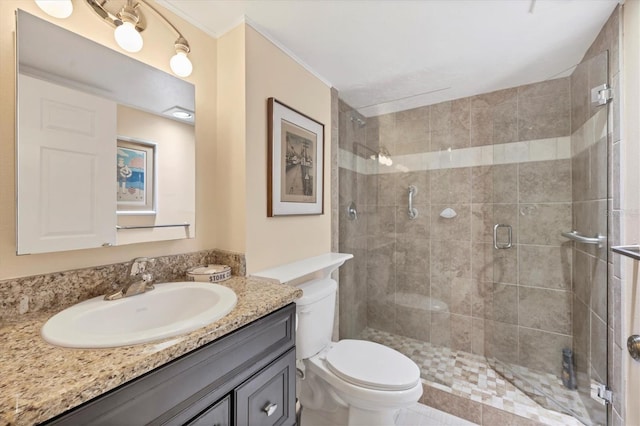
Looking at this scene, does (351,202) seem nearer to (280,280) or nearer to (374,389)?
(280,280)

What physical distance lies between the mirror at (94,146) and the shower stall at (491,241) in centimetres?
127

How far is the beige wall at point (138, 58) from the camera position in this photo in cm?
85

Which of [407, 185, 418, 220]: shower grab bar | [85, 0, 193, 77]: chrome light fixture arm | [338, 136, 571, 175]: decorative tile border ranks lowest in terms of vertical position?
[407, 185, 418, 220]: shower grab bar

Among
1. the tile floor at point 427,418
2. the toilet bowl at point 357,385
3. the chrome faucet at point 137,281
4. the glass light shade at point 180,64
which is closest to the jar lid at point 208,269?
the chrome faucet at point 137,281

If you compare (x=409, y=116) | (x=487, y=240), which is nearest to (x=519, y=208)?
(x=487, y=240)

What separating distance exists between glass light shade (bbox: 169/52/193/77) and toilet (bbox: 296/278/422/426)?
1223 mm

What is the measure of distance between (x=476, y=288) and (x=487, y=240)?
1.35ft

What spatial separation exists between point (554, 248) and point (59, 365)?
256 centimetres

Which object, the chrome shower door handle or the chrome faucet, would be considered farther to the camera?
the chrome shower door handle

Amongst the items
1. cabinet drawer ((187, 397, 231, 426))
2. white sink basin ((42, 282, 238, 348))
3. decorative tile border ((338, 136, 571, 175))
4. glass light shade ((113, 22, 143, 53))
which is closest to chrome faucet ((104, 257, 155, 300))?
white sink basin ((42, 282, 238, 348))

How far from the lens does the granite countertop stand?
487 mm

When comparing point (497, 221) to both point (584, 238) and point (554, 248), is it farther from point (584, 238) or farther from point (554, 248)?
point (584, 238)

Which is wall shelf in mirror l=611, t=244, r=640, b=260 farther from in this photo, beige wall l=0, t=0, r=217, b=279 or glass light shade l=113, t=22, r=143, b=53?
glass light shade l=113, t=22, r=143, b=53

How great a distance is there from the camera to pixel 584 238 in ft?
5.37
